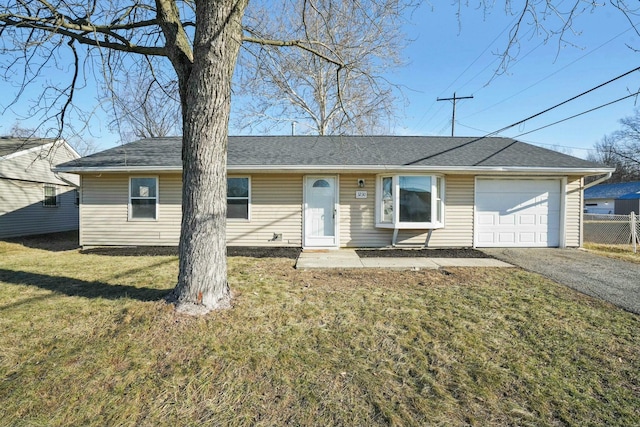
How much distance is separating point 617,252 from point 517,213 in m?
2.91

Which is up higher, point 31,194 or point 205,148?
point 205,148

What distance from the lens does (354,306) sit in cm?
421

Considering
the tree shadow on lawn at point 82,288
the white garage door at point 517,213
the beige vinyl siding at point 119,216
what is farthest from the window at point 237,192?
the white garage door at point 517,213

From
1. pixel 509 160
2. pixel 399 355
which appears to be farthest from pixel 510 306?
pixel 509 160

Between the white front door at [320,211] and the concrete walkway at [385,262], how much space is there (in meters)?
1.08

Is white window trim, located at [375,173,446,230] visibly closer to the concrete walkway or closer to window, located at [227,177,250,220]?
the concrete walkway

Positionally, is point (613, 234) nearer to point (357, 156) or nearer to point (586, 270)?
point (586, 270)

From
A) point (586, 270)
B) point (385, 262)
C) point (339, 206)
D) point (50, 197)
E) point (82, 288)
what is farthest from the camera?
point (50, 197)

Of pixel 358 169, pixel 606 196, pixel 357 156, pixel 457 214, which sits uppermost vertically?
pixel 357 156

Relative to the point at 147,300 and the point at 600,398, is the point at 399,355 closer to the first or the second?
the point at 600,398

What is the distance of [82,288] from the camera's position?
4.86m

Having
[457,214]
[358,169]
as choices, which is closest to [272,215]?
[358,169]

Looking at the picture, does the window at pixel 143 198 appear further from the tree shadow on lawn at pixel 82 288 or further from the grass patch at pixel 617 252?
the grass patch at pixel 617 252

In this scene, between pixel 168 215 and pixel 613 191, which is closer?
pixel 168 215
